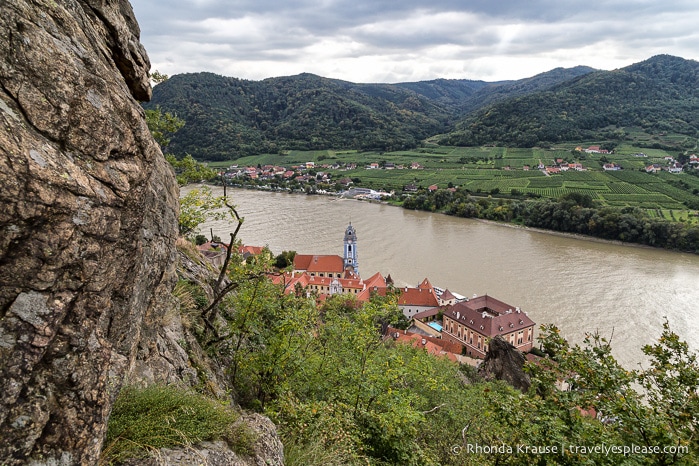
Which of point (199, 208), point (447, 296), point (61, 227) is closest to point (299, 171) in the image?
point (447, 296)

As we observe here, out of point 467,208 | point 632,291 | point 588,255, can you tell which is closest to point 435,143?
point 467,208

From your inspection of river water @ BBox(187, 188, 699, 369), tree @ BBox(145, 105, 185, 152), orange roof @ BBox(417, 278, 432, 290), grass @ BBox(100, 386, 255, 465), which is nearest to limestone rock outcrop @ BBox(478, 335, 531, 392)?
river water @ BBox(187, 188, 699, 369)

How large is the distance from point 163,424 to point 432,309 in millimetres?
29656

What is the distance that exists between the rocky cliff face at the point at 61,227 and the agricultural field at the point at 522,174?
62893 millimetres

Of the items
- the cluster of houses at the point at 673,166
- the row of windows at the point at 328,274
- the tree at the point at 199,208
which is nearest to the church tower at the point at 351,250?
the row of windows at the point at 328,274

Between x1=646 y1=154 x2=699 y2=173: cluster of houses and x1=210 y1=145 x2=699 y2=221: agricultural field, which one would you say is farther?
x1=646 y1=154 x2=699 y2=173: cluster of houses

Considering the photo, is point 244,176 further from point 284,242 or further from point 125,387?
point 125,387

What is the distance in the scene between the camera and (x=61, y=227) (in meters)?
2.33

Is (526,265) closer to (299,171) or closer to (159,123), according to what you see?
(159,123)

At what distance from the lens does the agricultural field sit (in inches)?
2411

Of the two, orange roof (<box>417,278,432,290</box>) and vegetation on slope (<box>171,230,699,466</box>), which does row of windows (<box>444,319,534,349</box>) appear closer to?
orange roof (<box>417,278,432,290</box>)

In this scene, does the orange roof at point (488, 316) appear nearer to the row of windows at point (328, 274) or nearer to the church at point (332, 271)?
the church at point (332, 271)

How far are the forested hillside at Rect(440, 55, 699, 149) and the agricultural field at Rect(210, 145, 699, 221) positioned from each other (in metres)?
9.74

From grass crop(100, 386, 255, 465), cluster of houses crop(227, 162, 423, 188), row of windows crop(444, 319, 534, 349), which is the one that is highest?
grass crop(100, 386, 255, 465)
